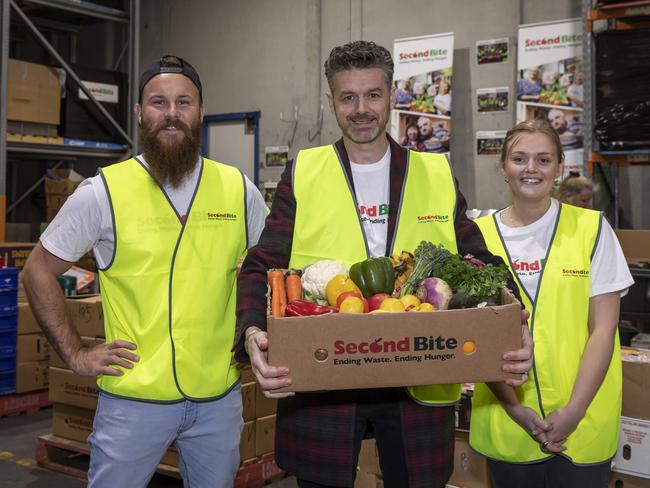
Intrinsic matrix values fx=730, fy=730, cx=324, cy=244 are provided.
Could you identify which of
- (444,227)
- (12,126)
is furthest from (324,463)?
(12,126)

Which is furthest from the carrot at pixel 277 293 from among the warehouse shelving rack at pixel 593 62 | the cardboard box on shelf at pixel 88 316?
the warehouse shelving rack at pixel 593 62

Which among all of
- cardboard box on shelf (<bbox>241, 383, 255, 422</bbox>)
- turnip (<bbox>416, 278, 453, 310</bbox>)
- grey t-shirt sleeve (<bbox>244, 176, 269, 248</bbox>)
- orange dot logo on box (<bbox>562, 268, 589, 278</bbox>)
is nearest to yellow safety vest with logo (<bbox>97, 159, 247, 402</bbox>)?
grey t-shirt sleeve (<bbox>244, 176, 269, 248</bbox>)

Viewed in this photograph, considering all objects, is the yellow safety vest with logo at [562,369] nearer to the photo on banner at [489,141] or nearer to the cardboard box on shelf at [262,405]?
the cardboard box on shelf at [262,405]

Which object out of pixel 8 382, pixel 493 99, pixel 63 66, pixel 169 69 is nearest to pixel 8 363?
pixel 8 382

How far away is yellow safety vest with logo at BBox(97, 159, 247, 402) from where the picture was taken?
231cm

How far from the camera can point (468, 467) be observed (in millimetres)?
3508

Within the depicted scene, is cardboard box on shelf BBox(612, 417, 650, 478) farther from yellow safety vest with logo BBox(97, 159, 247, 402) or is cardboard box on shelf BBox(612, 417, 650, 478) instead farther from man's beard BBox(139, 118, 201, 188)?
man's beard BBox(139, 118, 201, 188)

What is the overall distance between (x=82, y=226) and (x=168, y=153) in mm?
361

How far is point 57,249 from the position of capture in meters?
2.34

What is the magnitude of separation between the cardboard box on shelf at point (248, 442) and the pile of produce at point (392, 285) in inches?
97.2

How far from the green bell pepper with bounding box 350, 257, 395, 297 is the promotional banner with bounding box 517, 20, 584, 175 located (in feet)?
16.6

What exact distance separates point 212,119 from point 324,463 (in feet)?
27.4

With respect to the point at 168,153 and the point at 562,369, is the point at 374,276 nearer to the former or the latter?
the point at 562,369

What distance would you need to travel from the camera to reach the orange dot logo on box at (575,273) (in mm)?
2250
